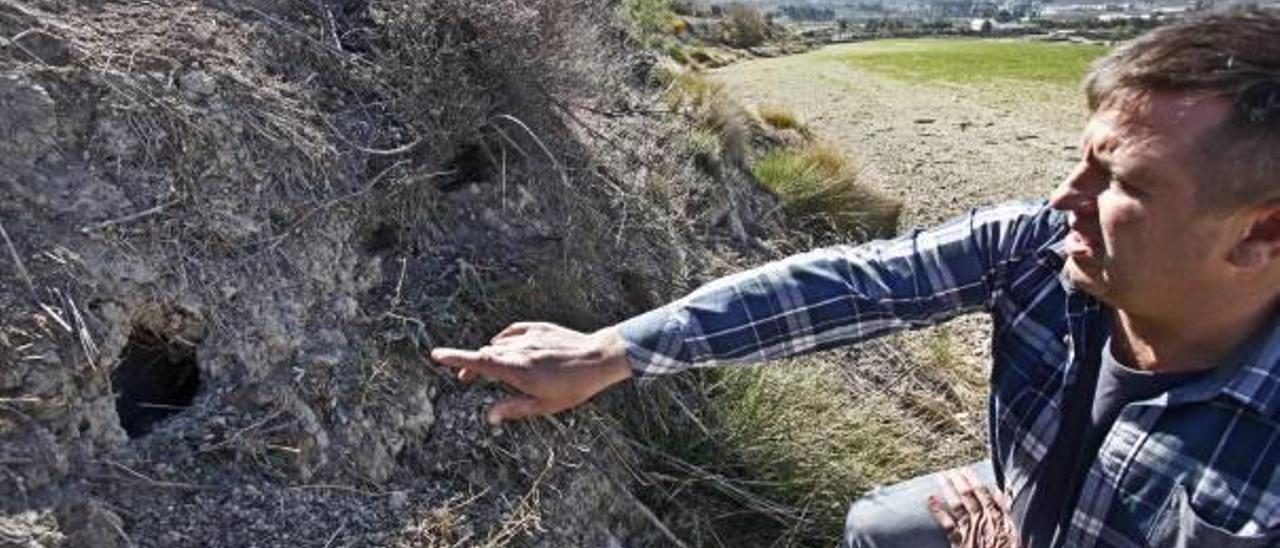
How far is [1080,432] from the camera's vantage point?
78.5 inches

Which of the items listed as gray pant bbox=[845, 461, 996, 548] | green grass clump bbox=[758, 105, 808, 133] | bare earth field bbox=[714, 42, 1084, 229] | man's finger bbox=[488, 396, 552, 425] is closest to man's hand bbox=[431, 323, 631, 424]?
man's finger bbox=[488, 396, 552, 425]

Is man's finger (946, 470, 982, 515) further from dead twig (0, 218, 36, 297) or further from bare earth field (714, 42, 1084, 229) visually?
bare earth field (714, 42, 1084, 229)

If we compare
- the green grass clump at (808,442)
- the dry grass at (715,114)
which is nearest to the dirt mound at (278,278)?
the green grass clump at (808,442)

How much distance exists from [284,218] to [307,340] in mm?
358

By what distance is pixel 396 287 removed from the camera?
3.10m

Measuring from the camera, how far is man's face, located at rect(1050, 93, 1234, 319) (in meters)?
1.69

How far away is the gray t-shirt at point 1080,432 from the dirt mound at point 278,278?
1.22 meters

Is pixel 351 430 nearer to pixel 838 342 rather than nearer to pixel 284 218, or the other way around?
pixel 284 218

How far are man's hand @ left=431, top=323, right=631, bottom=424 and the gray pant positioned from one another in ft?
2.64

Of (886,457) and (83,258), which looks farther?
(886,457)

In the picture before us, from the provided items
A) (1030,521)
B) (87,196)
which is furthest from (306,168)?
(1030,521)

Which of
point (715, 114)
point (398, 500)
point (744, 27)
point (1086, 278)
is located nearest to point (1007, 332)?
point (1086, 278)

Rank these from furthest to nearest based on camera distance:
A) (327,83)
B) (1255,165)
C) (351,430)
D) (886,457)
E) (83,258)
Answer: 1. (886,457)
2. (327,83)
3. (351,430)
4. (83,258)
5. (1255,165)

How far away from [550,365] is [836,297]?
0.58 m
